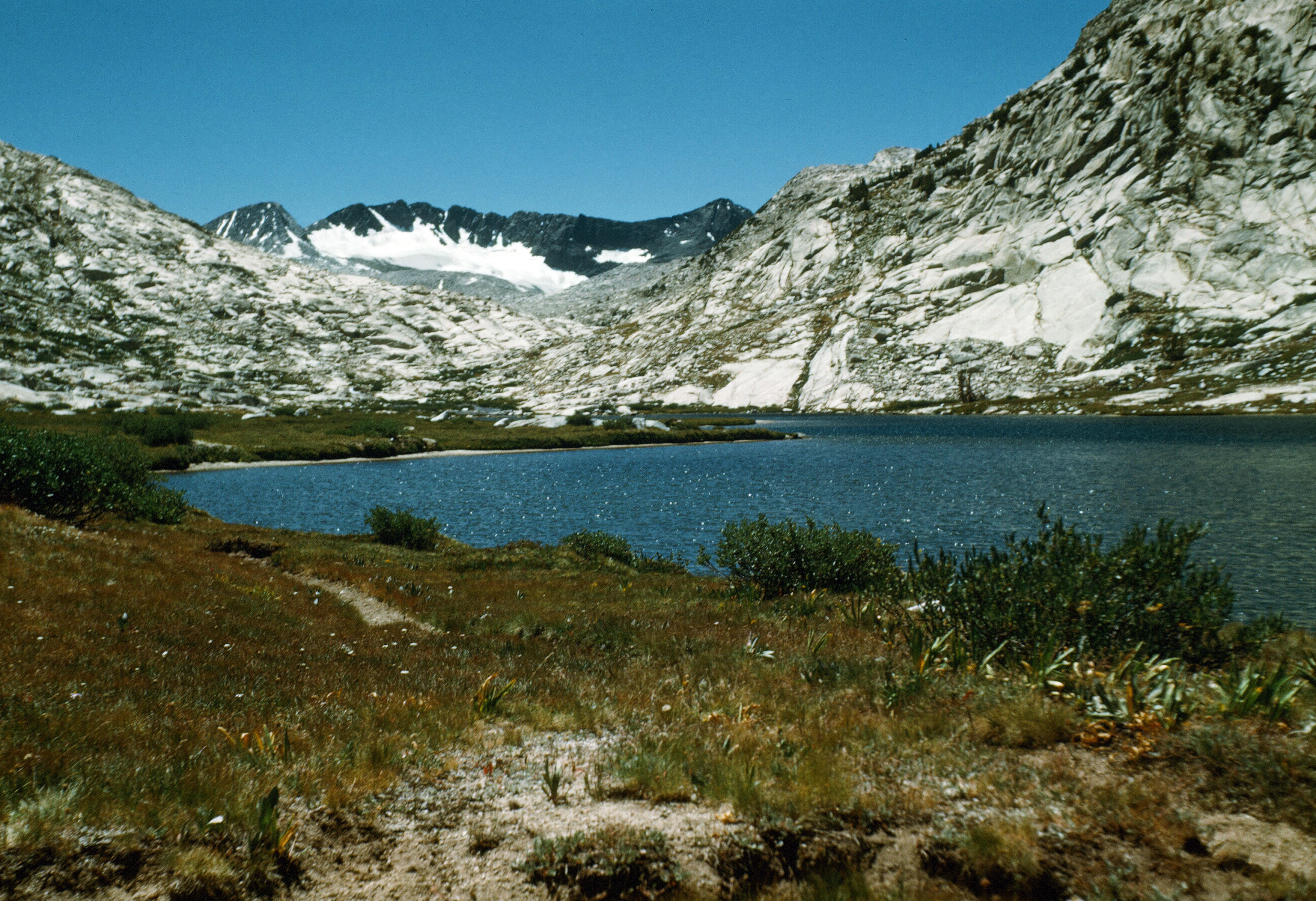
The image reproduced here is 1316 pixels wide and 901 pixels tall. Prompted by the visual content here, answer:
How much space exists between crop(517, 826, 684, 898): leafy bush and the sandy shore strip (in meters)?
90.1

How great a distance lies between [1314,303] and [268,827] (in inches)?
7340

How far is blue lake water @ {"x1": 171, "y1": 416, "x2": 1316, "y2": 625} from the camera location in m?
36.8

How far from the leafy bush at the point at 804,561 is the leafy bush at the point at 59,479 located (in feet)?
77.1

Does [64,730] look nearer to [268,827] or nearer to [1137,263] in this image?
[268,827]

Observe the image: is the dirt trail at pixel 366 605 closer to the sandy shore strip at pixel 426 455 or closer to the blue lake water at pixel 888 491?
the blue lake water at pixel 888 491

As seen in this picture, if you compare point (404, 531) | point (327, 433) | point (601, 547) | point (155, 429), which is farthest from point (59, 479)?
point (327, 433)

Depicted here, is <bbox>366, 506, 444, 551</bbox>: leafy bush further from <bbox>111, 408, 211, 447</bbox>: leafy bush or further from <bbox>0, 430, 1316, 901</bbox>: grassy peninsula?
<bbox>111, 408, 211, 447</bbox>: leafy bush

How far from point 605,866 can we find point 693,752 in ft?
6.38

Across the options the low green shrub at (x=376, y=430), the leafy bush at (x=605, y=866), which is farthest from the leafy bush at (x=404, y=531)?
the low green shrub at (x=376, y=430)

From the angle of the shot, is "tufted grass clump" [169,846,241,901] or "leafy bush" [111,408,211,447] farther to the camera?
"leafy bush" [111,408,211,447]

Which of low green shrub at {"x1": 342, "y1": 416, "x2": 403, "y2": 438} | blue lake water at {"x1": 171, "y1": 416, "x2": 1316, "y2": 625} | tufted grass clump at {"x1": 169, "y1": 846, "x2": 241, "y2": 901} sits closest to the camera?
tufted grass clump at {"x1": 169, "y1": 846, "x2": 241, "y2": 901}

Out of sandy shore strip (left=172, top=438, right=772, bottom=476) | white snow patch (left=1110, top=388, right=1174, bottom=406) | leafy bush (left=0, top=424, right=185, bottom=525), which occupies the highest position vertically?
white snow patch (left=1110, top=388, right=1174, bottom=406)

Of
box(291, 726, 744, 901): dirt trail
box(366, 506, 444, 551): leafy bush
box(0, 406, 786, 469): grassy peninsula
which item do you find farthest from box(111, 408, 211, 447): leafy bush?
box(291, 726, 744, 901): dirt trail

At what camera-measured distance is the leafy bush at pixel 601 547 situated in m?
32.9
